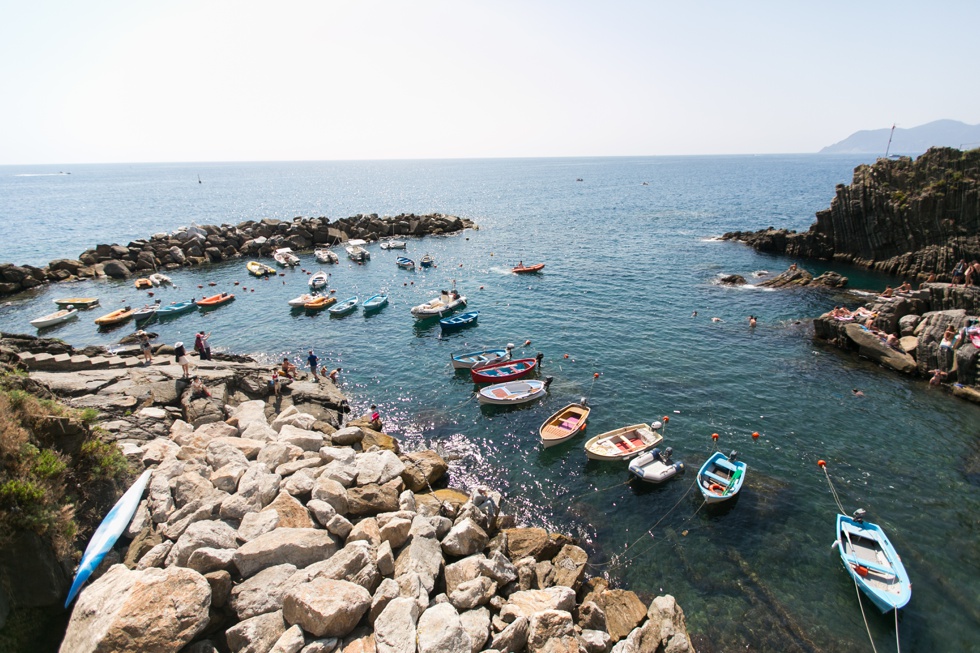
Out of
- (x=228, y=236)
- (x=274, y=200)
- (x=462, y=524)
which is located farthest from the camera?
(x=274, y=200)

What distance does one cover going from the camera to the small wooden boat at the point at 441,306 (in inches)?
1794

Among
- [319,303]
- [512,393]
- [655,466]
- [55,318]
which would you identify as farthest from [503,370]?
[55,318]

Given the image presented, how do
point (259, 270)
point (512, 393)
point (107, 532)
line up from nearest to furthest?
point (107, 532) → point (512, 393) → point (259, 270)

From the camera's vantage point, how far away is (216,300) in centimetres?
5075

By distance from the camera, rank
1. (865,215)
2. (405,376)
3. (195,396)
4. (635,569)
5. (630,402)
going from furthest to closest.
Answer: (865,215), (405,376), (630,402), (195,396), (635,569)

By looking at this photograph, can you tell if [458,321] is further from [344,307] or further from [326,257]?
[326,257]

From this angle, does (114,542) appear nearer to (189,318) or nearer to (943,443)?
(943,443)

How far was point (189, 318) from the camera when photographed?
47.3 metres

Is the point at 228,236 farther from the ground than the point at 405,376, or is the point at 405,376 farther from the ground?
the point at 228,236

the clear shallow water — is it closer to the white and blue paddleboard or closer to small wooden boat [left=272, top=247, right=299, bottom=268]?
small wooden boat [left=272, top=247, right=299, bottom=268]

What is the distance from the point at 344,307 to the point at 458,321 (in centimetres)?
1313

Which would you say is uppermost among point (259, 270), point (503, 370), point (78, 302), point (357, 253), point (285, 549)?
point (285, 549)

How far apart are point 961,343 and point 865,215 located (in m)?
36.0

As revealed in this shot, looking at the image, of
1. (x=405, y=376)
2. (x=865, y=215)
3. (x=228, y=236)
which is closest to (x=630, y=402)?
(x=405, y=376)
